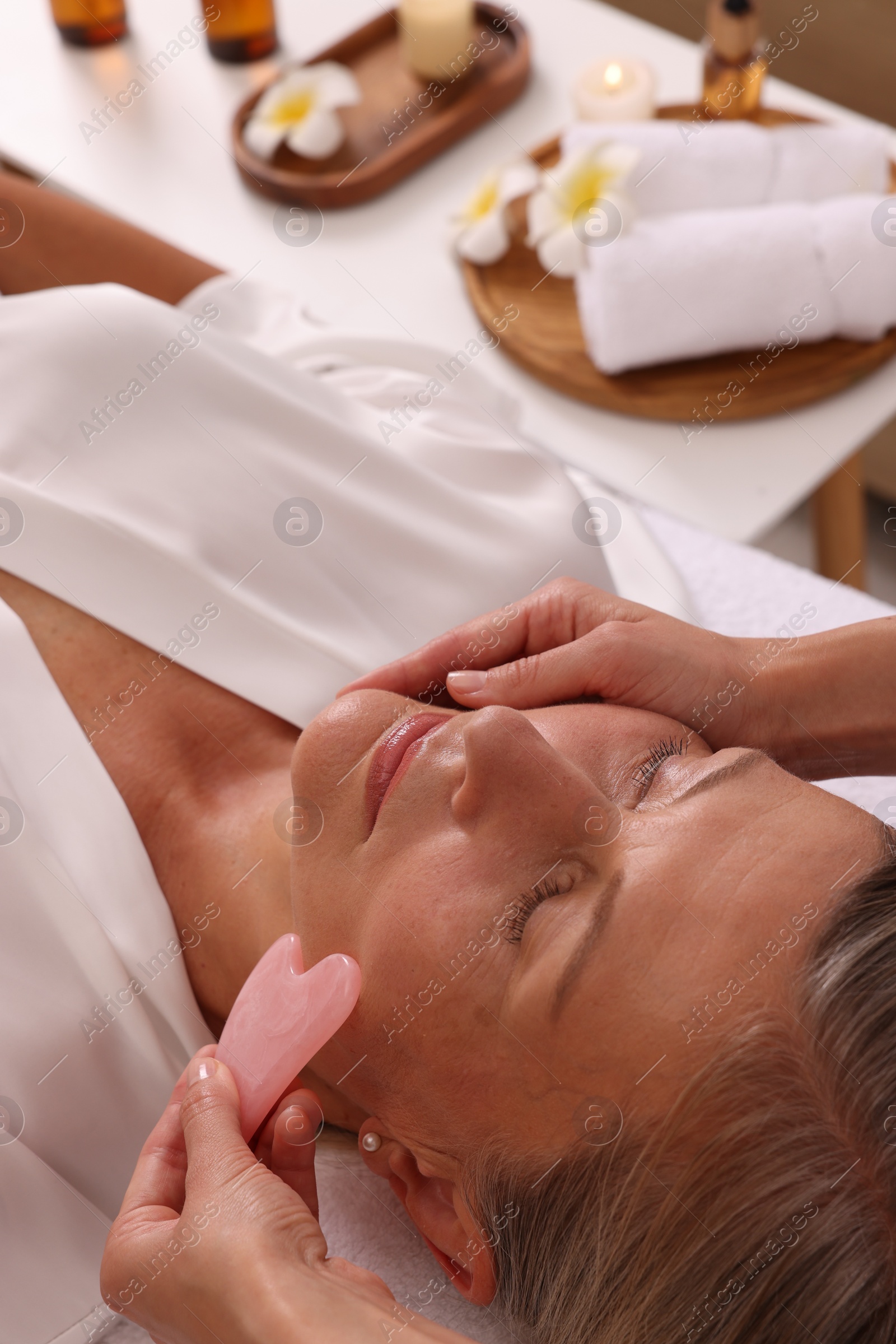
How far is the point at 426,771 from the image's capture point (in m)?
0.79

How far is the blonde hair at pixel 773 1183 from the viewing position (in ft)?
2.26

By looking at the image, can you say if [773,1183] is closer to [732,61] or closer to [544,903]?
[544,903]

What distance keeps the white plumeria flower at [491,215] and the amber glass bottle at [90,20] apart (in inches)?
25.9

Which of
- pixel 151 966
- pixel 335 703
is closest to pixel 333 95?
pixel 335 703

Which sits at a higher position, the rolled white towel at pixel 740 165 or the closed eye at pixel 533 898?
the closed eye at pixel 533 898

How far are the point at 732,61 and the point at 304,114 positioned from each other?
559 millimetres

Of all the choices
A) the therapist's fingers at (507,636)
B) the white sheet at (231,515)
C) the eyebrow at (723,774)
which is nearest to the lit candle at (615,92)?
the white sheet at (231,515)

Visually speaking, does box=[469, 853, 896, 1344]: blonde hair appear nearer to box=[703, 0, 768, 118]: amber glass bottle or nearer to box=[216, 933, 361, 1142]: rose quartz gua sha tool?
box=[216, 933, 361, 1142]: rose quartz gua sha tool

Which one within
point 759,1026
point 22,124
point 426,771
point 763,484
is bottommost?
point 763,484

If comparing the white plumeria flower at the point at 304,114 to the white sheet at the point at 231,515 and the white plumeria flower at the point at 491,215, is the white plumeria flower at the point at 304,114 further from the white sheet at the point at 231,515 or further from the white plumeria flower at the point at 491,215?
the white sheet at the point at 231,515

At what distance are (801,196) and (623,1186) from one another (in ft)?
3.91

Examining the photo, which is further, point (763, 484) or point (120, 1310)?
point (763, 484)

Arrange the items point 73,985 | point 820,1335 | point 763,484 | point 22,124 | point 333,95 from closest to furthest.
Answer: point 820,1335 < point 73,985 < point 763,484 < point 333,95 < point 22,124

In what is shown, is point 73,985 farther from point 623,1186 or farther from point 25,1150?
point 623,1186
